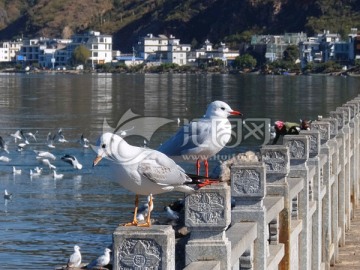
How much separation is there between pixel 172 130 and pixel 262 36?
467ft

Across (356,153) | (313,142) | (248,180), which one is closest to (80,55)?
(356,153)

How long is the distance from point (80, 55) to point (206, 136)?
171346 millimetres

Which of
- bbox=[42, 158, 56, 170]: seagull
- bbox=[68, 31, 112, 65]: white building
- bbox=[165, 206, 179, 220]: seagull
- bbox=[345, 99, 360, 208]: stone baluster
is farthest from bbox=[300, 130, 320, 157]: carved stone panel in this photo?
bbox=[68, 31, 112, 65]: white building

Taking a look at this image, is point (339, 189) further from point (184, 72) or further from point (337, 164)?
point (184, 72)

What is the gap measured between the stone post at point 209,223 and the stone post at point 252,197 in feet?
3.29

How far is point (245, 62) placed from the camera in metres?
158

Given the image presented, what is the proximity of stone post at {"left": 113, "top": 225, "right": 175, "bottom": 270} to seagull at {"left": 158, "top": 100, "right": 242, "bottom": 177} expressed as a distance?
2.50 metres

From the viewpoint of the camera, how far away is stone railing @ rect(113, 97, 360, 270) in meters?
4.84

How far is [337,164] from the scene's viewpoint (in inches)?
471

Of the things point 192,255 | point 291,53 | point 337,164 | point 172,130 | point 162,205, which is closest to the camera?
point 192,255

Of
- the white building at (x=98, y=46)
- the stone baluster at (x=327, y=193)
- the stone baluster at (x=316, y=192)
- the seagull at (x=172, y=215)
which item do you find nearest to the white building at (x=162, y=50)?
the white building at (x=98, y=46)

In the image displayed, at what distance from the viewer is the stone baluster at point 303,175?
8.74 meters

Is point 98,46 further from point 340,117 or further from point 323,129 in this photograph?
point 323,129

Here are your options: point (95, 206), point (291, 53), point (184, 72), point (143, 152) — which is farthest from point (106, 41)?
point (143, 152)
